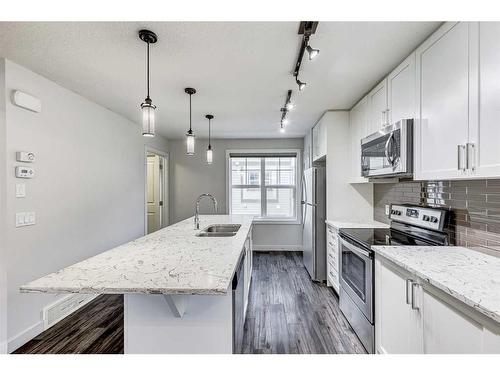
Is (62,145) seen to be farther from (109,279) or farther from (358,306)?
(358,306)

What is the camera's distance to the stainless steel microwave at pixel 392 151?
1.86 metres

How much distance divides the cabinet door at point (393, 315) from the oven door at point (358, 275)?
0.08 metres

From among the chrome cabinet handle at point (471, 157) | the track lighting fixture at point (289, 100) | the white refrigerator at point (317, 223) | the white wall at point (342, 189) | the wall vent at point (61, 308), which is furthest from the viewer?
the white refrigerator at point (317, 223)

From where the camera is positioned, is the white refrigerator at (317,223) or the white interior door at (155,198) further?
the white interior door at (155,198)

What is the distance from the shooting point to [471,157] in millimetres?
1313

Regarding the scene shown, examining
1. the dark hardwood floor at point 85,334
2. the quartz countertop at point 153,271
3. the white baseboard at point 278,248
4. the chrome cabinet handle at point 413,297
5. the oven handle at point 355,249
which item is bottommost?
the dark hardwood floor at point 85,334

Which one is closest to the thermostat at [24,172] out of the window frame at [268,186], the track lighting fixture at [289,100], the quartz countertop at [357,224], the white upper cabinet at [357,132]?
the track lighting fixture at [289,100]

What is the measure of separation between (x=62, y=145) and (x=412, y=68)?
3.20m

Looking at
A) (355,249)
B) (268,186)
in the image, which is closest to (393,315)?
(355,249)

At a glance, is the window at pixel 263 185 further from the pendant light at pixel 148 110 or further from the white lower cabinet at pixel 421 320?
the pendant light at pixel 148 110

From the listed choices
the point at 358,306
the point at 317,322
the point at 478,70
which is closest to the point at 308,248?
the point at 317,322

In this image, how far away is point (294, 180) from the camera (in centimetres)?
519

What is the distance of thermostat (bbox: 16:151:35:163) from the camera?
6.60 feet

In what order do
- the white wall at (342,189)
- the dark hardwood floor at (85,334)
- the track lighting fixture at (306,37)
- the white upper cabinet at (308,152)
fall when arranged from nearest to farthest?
1. the track lighting fixture at (306,37)
2. the dark hardwood floor at (85,334)
3. the white wall at (342,189)
4. the white upper cabinet at (308,152)
